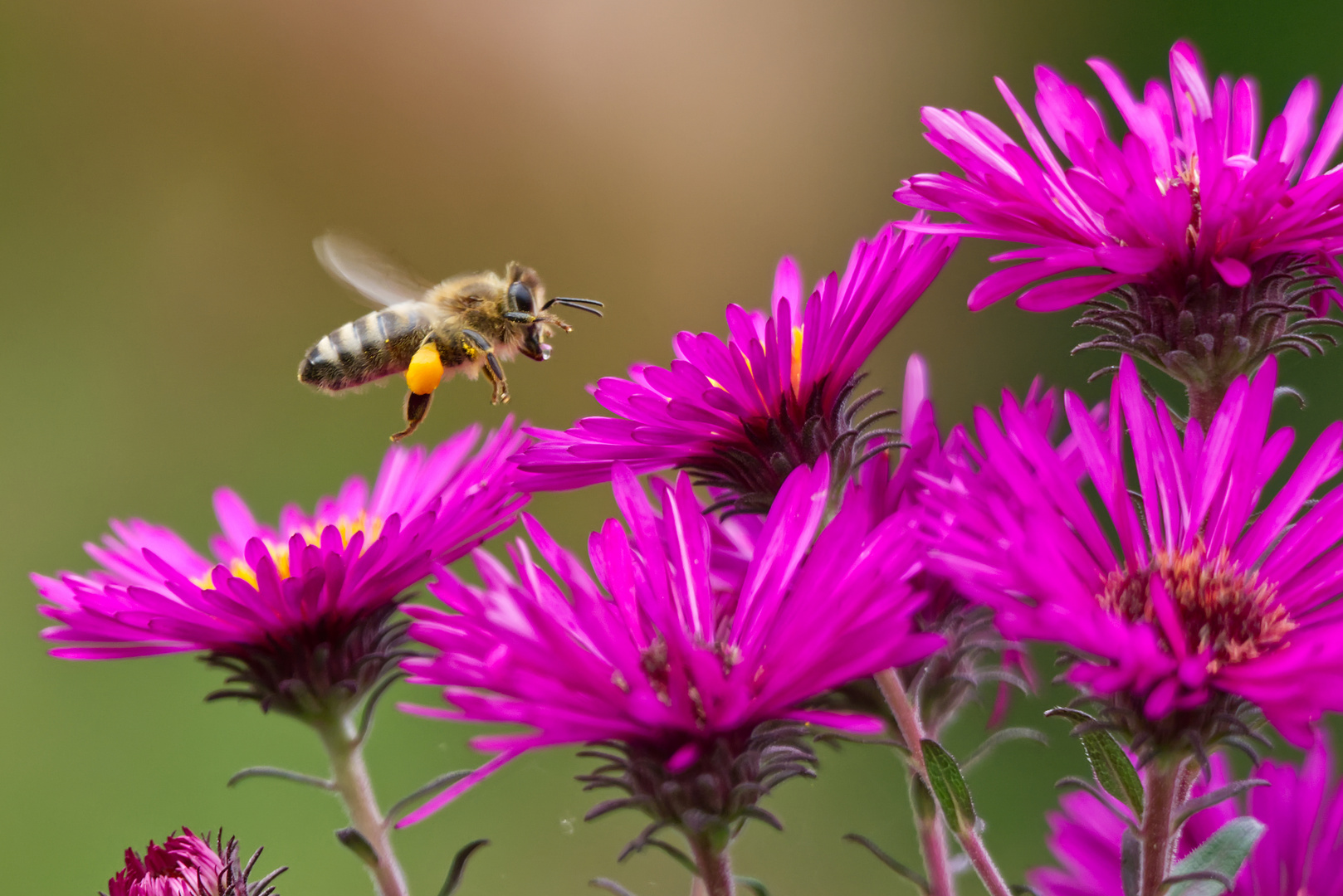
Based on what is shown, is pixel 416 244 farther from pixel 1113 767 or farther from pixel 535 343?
pixel 1113 767

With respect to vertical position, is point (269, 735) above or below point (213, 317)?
below

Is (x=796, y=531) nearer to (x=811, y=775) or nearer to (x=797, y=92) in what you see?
(x=811, y=775)

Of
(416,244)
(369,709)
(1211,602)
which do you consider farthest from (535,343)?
(416,244)

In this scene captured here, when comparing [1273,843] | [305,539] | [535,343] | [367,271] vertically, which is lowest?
[1273,843]

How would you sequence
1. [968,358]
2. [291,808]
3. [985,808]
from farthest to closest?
1. [968,358]
2. [985,808]
3. [291,808]

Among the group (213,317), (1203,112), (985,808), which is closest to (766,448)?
(1203,112)

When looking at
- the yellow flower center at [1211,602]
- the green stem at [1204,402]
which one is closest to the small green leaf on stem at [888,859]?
the yellow flower center at [1211,602]
